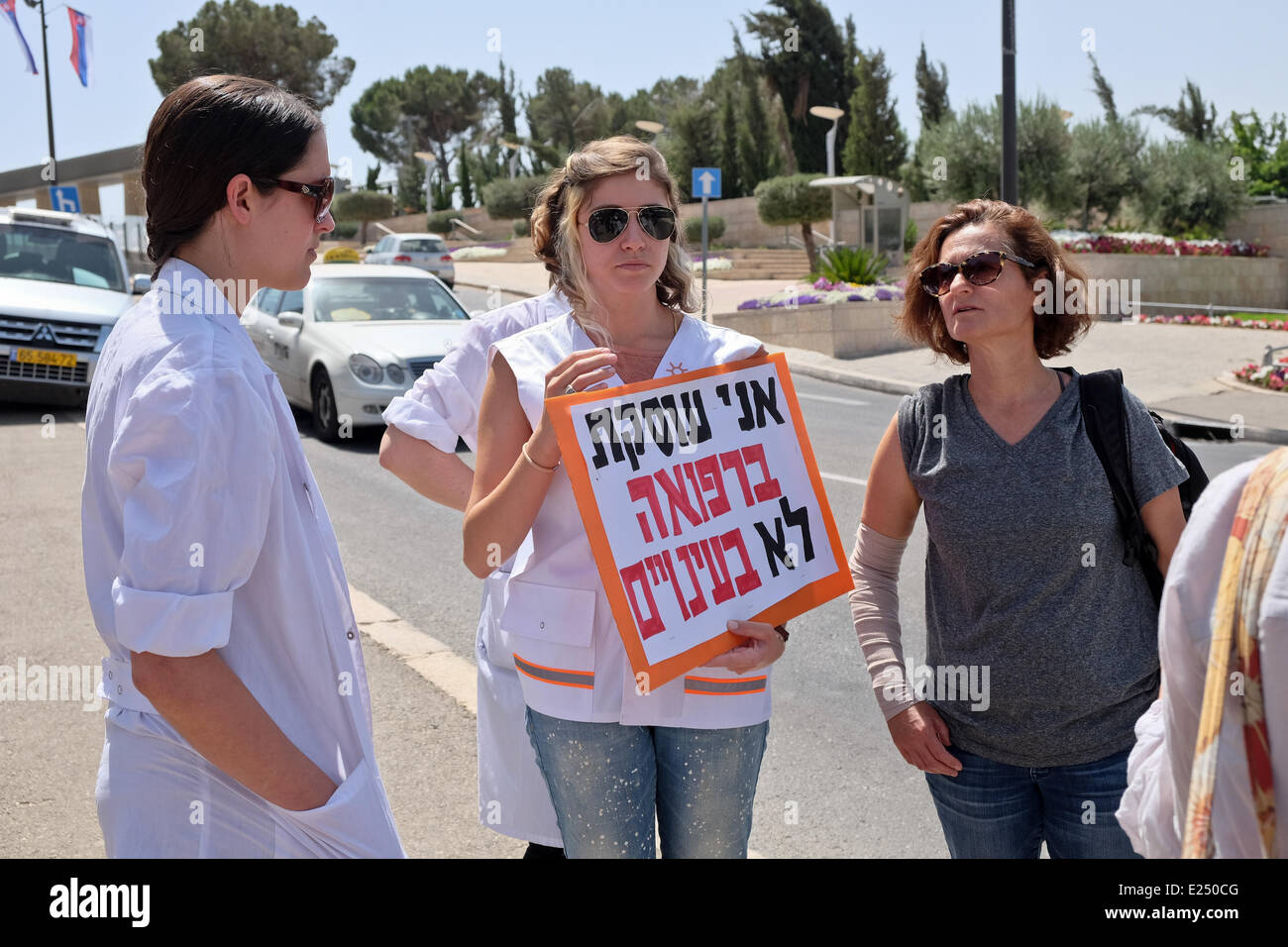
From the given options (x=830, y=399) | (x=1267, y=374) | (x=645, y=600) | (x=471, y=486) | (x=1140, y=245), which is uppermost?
(x=1140, y=245)

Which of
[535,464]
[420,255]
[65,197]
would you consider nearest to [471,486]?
[535,464]

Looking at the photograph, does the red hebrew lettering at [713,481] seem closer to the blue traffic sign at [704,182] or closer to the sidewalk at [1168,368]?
the sidewalk at [1168,368]

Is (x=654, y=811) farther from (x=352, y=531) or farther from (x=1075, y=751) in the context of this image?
(x=352, y=531)

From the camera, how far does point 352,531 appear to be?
8109mm

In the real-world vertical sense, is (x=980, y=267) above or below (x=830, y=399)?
above

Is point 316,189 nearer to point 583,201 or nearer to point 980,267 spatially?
point 583,201

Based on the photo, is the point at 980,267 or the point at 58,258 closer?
the point at 980,267

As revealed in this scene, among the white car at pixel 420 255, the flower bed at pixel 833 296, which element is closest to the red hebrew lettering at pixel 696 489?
the flower bed at pixel 833 296

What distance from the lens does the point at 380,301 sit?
12.3 metres

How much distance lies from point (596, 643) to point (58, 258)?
1327 cm

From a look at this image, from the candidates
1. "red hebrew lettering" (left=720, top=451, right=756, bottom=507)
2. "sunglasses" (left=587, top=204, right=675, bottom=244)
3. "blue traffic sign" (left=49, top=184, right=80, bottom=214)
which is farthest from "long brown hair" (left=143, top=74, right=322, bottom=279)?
"blue traffic sign" (left=49, top=184, right=80, bottom=214)

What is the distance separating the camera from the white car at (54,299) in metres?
12.0

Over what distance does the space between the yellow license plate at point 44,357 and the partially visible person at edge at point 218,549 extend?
1138cm
